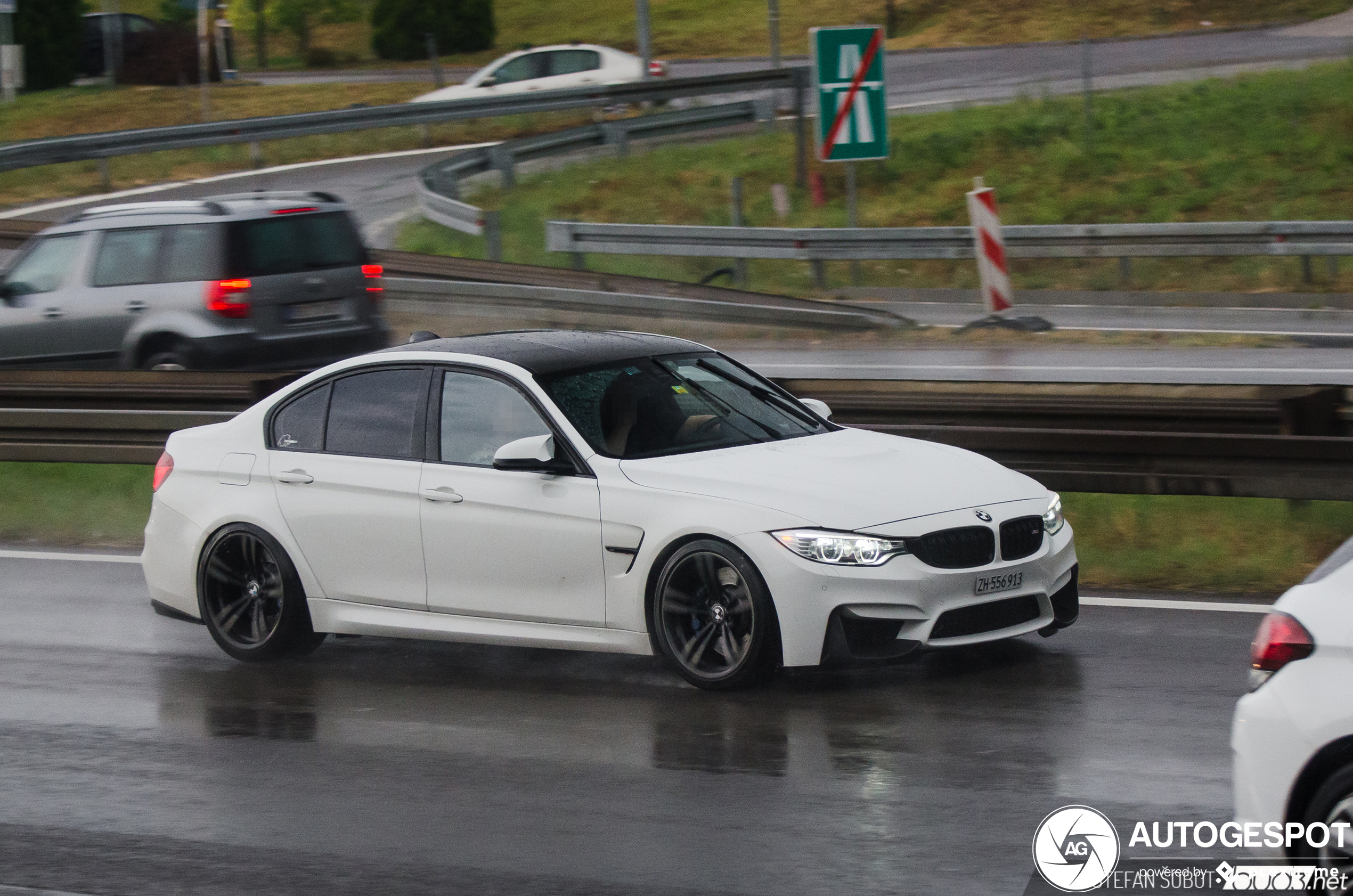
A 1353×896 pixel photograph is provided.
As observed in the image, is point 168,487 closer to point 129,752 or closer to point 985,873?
point 129,752

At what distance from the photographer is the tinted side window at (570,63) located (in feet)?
122

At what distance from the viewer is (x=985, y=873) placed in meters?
5.35

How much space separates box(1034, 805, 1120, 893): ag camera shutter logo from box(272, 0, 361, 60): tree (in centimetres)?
6313

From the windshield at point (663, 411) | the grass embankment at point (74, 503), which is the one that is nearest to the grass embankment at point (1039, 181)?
the grass embankment at point (74, 503)

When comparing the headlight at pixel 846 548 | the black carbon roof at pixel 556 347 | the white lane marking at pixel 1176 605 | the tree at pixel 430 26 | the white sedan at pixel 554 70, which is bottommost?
the white lane marking at pixel 1176 605

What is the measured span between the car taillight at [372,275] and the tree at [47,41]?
130 feet

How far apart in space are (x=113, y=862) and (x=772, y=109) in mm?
26119

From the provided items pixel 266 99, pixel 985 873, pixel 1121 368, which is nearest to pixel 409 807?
pixel 985 873

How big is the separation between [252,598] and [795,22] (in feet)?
166

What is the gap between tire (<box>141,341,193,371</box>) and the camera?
15.2 m

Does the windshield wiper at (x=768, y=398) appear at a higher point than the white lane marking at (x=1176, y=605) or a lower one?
higher

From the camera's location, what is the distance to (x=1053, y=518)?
7852 mm

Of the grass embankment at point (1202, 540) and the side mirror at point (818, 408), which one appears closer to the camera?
the side mirror at point (818, 408)

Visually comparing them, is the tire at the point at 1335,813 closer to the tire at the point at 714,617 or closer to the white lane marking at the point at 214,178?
the tire at the point at 714,617
